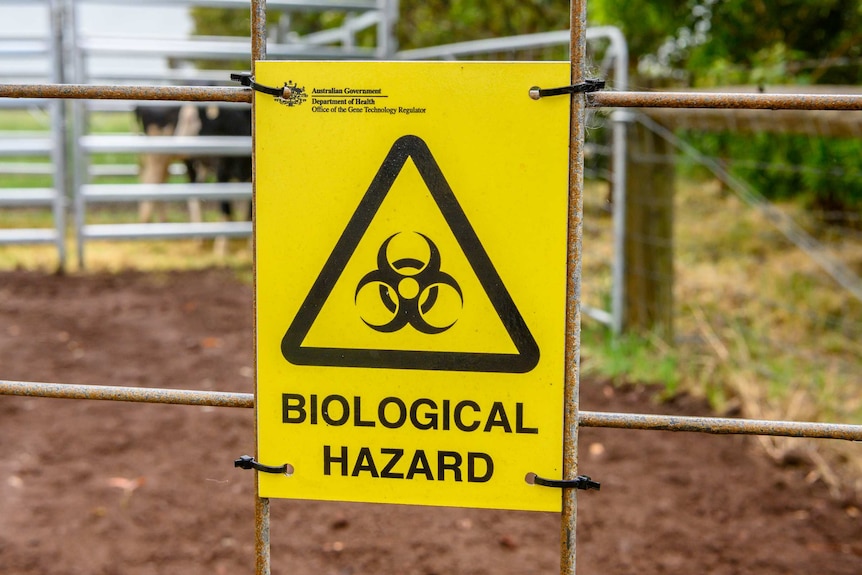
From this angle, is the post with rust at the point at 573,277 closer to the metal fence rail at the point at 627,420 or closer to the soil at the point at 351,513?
the metal fence rail at the point at 627,420

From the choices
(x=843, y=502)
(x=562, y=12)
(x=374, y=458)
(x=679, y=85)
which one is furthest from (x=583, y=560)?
(x=562, y=12)

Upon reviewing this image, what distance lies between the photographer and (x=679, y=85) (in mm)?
6566

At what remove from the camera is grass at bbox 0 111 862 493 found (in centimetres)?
370

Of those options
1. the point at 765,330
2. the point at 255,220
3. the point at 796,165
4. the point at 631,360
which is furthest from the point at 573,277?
the point at 796,165

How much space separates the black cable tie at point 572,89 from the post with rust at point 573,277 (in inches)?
0.4

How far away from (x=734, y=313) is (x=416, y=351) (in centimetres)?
412

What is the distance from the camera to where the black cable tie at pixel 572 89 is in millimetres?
1278

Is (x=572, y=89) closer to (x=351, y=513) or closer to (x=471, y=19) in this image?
(x=351, y=513)

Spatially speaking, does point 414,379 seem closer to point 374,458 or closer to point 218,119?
point 374,458

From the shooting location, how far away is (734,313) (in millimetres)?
5160

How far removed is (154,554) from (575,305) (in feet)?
5.83

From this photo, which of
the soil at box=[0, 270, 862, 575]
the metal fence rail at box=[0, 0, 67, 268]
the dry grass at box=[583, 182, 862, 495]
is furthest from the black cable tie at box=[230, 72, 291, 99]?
the metal fence rail at box=[0, 0, 67, 268]

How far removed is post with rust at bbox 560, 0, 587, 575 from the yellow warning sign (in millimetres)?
12

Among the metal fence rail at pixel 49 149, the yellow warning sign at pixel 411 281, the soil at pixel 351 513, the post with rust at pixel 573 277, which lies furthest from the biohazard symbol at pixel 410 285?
the metal fence rail at pixel 49 149
